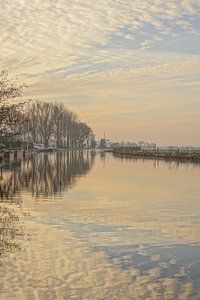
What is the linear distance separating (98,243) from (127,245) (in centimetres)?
75

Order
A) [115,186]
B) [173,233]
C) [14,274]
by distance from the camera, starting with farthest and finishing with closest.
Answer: [115,186]
[173,233]
[14,274]

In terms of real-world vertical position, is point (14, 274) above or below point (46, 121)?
below

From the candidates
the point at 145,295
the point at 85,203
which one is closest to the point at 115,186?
the point at 85,203

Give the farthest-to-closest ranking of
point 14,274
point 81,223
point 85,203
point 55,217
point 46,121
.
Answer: point 46,121
point 85,203
point 55,217
point 81,223
point 14,274

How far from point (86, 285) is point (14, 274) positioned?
1520 millimetres

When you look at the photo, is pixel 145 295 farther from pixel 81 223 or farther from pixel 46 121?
pixel 46 121

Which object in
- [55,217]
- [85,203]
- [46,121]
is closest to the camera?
[55,217]

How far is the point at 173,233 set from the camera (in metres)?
15.1

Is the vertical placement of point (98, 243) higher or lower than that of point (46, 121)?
lower

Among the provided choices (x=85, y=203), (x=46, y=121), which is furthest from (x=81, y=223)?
(x=46, y=121)

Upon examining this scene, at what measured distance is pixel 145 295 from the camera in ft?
29.0

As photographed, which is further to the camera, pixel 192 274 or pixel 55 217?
pixel 55 217

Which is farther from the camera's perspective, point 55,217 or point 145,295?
point 55,217

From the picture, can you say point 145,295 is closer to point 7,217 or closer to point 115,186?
point 7,217
